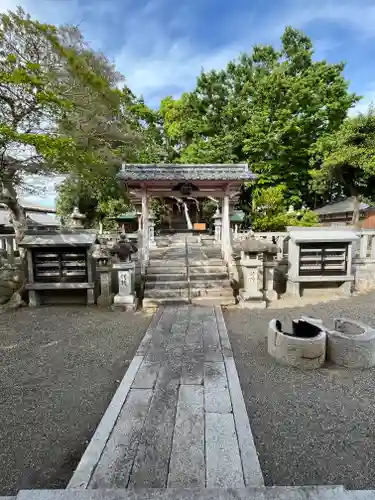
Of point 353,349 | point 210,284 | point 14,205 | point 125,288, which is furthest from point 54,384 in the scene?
point 14,205

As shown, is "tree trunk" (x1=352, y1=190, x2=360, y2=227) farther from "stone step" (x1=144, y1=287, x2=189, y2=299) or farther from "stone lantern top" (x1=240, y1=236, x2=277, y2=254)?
"stone step" (x1=144, y1=287, x2=189, y2=299)

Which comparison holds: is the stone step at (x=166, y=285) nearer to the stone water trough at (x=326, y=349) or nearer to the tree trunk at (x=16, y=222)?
the tree trunk at (x=16, y=222)

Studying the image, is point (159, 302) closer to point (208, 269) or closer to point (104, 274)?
point (104, 274)

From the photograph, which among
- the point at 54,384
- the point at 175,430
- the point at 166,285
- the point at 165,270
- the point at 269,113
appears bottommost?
the point at 54,384

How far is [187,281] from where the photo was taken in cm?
732

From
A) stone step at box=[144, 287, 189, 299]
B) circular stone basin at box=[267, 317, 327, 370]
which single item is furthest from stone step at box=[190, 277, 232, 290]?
circular stone basin at box=[267, 317, 327, 370]

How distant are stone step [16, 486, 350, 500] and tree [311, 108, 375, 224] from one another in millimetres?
17949

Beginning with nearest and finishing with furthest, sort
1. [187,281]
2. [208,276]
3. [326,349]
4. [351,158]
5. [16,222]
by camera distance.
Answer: [326,349] < [187,281] < [208,276] < [16,222] < [351,158]

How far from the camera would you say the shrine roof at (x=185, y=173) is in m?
7.81

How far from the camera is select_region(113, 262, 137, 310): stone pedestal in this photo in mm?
6508

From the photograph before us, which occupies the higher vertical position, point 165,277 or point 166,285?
point 165,277

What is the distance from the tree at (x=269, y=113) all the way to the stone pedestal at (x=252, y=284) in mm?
13251

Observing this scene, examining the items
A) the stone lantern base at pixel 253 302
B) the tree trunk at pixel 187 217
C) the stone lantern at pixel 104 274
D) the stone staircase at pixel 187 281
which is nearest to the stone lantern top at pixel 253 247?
the stone lantern base at pixel 253 302

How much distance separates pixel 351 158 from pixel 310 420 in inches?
694
